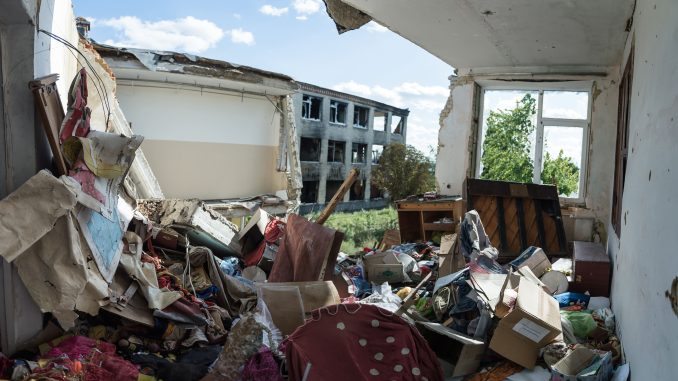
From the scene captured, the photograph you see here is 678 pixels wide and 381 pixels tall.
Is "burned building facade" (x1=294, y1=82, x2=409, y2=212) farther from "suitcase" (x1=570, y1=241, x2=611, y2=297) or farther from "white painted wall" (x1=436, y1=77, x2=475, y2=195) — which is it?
"suitcase" (x1=570, y1=241, x2=611, y2=297)

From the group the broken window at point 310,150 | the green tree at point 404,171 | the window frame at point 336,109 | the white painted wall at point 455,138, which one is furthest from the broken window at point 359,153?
the white painted wall at point 455,138

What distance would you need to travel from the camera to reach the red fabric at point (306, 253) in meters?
5.17

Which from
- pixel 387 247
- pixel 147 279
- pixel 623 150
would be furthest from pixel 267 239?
pixel 623 150

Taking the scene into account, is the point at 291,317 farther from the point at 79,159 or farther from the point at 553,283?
the point at 553,283

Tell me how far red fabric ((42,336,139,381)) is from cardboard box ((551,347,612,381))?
2.75m

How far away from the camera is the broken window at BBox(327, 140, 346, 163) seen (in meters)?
29.9

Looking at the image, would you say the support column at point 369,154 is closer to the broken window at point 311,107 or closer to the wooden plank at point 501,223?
the broken window at point 311,107

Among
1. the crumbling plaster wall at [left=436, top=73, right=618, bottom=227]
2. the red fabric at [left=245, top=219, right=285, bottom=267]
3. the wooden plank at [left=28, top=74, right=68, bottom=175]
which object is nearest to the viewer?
the wooden plank at [left=28, top=74, right=68, bottom=175]

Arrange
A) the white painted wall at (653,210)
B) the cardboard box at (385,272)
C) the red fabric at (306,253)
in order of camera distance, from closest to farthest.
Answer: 1. the white painted wall at (653,210)
2. the red fabric at (306,253)
3. the cardboard box at (385,272)

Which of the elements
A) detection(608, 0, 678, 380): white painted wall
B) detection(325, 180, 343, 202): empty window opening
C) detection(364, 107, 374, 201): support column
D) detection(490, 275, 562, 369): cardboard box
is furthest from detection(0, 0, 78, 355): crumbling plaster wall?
detection(364, 107, 374, 201): support column

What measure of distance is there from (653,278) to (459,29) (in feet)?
16.0

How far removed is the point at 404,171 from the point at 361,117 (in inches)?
261

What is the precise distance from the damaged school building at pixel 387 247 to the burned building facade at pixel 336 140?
18.9 metres

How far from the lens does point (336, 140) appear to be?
2983 centimetres
